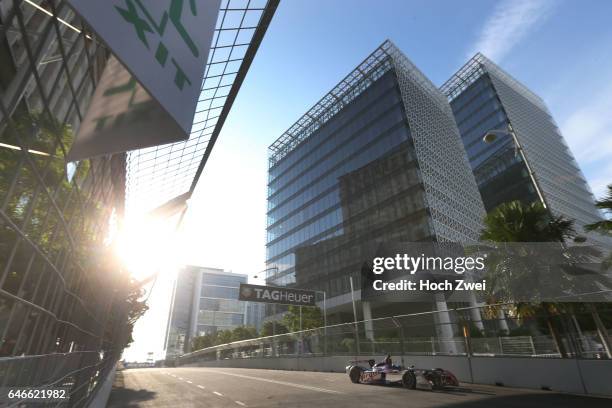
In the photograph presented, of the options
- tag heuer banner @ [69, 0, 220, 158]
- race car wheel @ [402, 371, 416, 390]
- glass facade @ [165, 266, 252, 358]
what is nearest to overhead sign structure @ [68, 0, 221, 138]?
tag heuer banner @ [69, 0, 220, 158]

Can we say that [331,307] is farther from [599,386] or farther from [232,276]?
[232,276]

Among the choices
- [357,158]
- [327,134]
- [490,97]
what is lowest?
[357,158]

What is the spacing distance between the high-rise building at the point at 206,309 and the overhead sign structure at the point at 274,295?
126722mm

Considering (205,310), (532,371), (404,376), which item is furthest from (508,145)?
(205,310)

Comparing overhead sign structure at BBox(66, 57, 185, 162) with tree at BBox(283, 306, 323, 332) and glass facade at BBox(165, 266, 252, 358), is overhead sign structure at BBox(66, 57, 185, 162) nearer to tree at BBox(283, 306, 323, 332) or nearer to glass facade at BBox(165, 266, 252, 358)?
tree at BBox(283, 306, 323, 332)


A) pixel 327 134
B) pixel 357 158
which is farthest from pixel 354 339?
pixel 327 134

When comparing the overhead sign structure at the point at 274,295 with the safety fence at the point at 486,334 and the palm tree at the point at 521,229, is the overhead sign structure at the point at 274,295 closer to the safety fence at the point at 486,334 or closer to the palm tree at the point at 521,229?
the safety fence at the point at 486,334

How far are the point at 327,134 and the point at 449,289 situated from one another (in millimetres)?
40635

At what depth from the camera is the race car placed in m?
11.2

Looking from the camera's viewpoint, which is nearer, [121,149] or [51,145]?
Answer: [121,149]

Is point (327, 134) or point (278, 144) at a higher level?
point (278, 144)

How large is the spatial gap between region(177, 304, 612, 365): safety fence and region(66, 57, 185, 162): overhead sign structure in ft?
44.2

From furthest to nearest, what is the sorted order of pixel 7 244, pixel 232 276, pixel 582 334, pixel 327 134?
pixel 232 276
pixel 327 134
pixel 582 334
pixel 7 244

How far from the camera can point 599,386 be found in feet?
31.5
